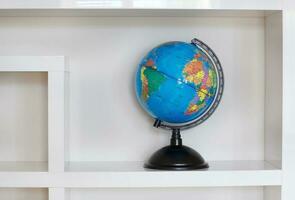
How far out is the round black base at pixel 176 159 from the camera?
51.4 inches

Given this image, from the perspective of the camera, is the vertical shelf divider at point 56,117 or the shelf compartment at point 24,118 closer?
the vertical shelf divider at point 56,117

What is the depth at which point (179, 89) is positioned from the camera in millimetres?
1234

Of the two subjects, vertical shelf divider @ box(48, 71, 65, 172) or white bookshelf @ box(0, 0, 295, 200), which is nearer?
vertical shelf divider @ box(48, 71, 65, 172)

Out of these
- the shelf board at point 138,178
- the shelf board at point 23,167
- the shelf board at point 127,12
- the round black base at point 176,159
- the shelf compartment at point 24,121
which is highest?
the shelf board at point 127,12

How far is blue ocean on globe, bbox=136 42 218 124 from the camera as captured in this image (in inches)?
48.8

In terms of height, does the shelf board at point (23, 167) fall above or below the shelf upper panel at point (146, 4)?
below

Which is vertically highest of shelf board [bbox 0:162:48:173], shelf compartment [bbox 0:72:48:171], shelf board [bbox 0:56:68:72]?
shelf board [bbox 0:56:68:72]

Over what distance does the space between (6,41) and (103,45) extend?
26cm

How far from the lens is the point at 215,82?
50.7 inches
